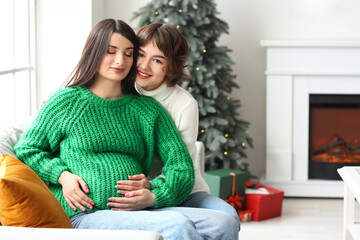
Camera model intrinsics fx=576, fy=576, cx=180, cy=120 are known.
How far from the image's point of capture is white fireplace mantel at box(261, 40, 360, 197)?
430 cm

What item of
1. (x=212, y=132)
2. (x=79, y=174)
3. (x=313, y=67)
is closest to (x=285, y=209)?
(x=212, y=132)

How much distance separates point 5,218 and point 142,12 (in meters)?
2.60

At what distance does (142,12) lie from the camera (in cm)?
393

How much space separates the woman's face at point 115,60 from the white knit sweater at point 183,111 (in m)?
0.24

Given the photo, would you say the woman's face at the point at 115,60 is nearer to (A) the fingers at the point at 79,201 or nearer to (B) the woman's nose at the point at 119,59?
(B) the woman's nose at the point at 119,59

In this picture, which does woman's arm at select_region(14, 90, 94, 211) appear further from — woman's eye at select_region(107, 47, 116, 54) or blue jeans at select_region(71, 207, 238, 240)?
woman's eye at select_region(107, 47, 116, 54)

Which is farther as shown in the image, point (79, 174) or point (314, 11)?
point (314, 11)

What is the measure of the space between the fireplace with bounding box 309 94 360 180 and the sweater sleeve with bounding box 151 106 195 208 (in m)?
2.47

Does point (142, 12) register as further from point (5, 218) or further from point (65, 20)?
point (5, 218)

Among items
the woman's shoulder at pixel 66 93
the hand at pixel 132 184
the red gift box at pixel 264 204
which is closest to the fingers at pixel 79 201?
the hand at pixel 132 184

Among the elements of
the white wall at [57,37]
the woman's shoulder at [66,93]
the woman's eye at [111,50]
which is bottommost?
the woman's shoulder at [66,93]

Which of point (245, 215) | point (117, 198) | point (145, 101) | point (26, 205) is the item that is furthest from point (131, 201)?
point (245, 215)

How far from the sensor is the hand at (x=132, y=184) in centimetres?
201

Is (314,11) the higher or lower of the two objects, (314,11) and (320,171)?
the higher
